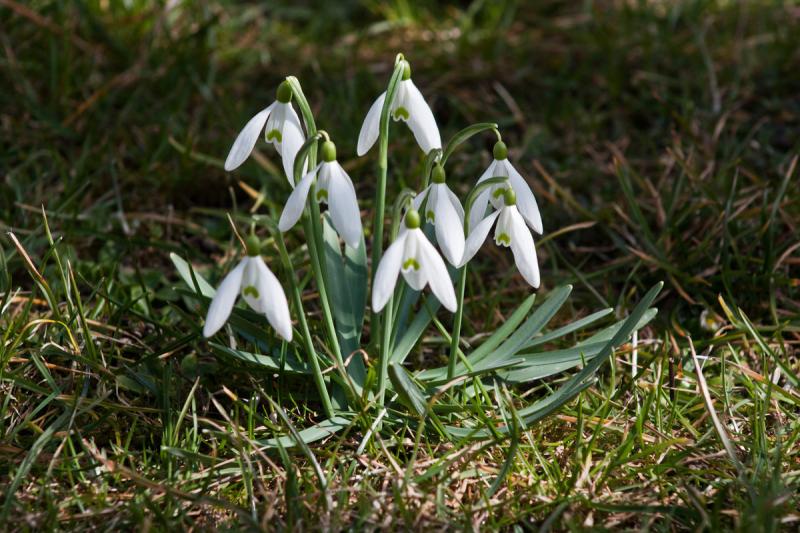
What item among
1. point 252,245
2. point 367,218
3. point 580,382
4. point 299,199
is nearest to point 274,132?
point 299,199

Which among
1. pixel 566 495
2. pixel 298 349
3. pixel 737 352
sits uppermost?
pixel 298 349

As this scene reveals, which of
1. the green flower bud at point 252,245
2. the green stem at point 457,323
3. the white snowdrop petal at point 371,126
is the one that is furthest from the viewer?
the green stem at point 457,323

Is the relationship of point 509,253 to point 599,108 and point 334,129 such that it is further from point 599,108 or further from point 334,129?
point 599,108

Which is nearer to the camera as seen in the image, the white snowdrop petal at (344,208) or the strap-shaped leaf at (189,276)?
the white snowdrop petal at (344,208)

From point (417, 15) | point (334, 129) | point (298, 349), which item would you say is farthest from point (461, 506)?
point (417, 15)

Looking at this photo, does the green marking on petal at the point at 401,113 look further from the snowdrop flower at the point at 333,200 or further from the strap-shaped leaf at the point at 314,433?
the strap-shaped leaf at the point at 314,433

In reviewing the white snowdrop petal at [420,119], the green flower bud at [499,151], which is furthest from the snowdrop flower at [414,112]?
the green flower bud at [499,151]

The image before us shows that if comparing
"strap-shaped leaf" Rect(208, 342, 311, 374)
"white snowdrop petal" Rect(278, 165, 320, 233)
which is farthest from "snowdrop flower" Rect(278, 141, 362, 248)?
"strap-shaped leaf" Rect(208, 342, 311, 374)
